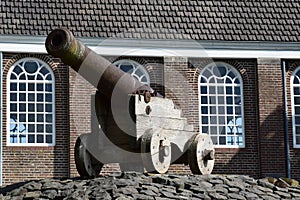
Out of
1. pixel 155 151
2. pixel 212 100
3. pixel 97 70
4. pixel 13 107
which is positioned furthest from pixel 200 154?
pixel 13 107

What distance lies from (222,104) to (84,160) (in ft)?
29.9

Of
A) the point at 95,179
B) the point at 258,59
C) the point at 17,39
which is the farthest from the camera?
the point at 258,59

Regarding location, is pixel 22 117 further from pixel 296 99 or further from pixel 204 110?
pixel 296 99

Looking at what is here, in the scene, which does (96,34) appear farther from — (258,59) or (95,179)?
(95,179)

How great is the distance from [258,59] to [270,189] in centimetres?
897

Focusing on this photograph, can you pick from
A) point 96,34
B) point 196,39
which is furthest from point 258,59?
point 96,34

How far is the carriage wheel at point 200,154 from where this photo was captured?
61.2 ft

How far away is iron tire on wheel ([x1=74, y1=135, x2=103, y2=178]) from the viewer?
18078 millimetres

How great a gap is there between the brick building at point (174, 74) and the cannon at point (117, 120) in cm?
675

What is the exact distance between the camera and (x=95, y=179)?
686 inches

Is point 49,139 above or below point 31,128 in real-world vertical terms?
below

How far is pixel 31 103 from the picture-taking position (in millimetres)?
25219

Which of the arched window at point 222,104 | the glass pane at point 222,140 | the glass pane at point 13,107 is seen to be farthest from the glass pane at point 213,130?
the glass pane at point 13,107

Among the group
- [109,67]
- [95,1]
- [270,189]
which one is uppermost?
[95,1]
